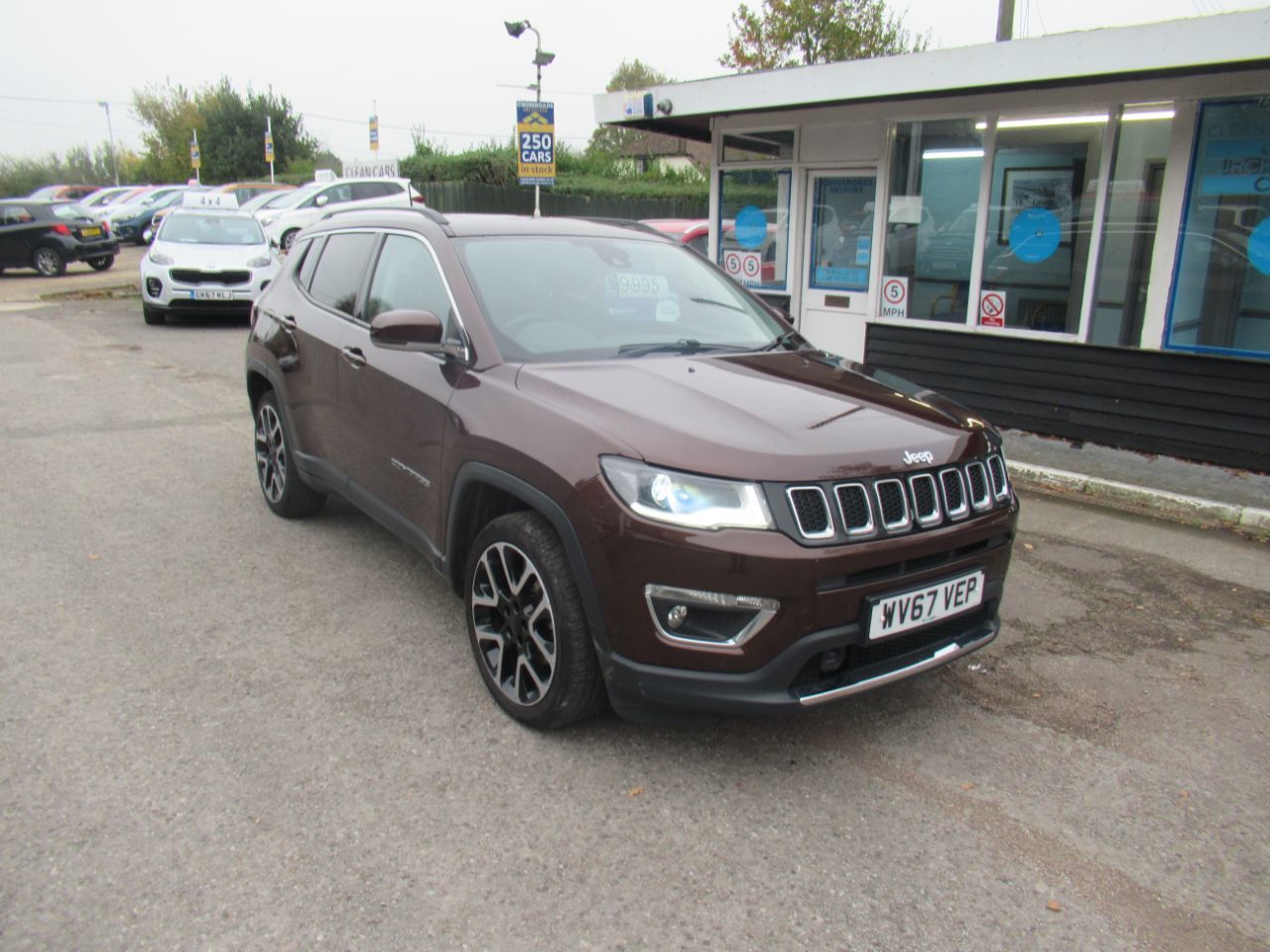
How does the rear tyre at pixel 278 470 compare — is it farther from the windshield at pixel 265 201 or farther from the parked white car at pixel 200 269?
the windshield at pixel 265 201

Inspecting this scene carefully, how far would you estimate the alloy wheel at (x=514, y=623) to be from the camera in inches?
127

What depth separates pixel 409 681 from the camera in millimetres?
3754

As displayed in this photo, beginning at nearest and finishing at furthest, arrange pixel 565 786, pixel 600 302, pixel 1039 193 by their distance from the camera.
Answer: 1. pixel 565 786
2. pixel 600 302
3. pixel 1039 193

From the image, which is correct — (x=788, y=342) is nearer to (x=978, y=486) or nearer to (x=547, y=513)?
(x=978, y=486)

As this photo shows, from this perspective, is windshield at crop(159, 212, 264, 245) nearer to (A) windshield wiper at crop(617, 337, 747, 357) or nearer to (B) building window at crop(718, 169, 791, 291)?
(B) building window at crop(718, 169, 791, 291)

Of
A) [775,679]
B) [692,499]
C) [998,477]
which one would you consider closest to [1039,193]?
[998,477]

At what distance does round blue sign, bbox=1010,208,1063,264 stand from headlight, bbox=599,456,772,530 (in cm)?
619

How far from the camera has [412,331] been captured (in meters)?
3.65

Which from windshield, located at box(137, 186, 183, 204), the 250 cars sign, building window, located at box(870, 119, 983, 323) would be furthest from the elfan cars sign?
building window, located at box(870, 119, 983, 323)

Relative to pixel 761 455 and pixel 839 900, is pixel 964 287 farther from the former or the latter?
pixel 839 900

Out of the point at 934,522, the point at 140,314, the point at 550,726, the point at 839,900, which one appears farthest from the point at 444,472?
the point at 140,314

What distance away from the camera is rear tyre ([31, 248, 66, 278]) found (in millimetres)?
21531

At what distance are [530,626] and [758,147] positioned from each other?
7.63 metres

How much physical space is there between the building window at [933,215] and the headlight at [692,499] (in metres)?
6.29
